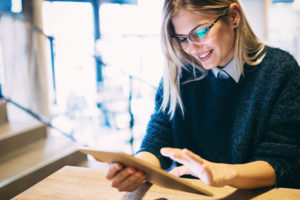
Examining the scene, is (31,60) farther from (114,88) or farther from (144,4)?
(144,4)

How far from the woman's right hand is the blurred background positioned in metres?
1.54

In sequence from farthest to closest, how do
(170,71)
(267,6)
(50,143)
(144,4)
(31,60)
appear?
(144,4), (267,6), (31,60), (50,143), (170,71)

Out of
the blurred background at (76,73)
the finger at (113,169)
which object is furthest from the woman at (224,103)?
the blurred background at (76,73)

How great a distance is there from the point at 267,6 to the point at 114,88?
3.62m

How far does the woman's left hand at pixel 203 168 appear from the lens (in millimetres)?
693

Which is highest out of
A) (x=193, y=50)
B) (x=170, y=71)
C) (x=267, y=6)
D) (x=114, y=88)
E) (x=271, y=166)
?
A: (x=267, y=6)

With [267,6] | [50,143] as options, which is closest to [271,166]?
[50,143]

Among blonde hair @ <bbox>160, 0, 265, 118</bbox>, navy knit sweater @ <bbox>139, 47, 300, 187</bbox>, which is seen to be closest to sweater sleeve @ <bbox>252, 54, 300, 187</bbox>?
navy knit sweater @ <bbox>139, 47, 300, 187</bbox>

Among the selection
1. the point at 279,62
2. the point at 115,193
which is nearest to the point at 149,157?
the point at 115,193

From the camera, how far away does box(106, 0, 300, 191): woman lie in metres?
0.90

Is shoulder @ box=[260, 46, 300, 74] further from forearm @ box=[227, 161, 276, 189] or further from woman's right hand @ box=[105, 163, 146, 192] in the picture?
woman's right hand @ box=[105, 163, 146, 192]

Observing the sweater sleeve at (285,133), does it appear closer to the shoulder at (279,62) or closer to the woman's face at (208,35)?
the shoulder at (279,62)

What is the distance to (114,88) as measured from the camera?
6223 millimetres

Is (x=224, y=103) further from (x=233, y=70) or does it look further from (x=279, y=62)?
(x=279, y=62)
